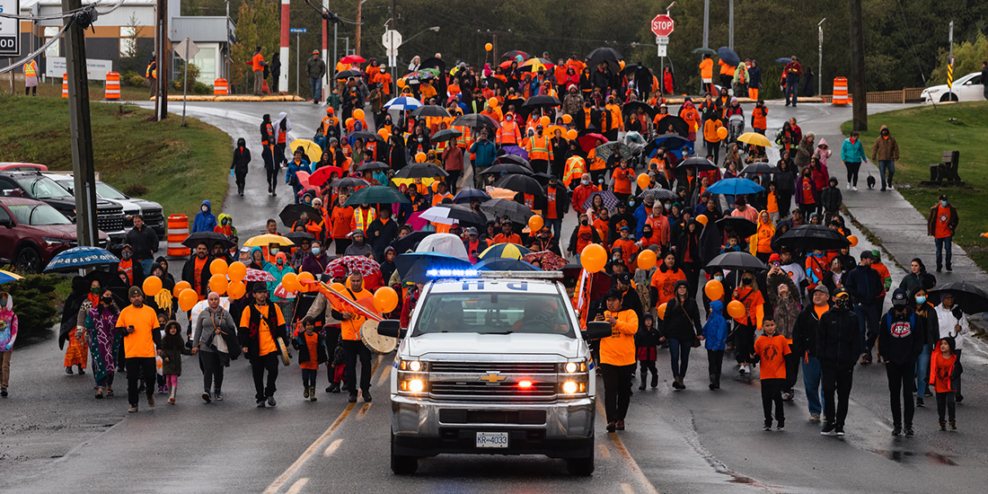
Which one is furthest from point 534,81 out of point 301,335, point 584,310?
point 301,335

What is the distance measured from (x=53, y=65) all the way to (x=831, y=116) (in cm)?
3709

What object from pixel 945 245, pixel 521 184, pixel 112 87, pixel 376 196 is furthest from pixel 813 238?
pixel 112 87

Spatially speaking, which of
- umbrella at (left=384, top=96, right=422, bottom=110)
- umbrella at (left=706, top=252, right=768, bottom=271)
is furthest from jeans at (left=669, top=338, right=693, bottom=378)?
umbrella at (left=384, top=96, right=422, bottom=110)

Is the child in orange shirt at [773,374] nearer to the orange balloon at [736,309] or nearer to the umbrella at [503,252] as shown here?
the orange balloon at [736,309]

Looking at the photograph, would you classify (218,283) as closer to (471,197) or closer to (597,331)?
(597,331)

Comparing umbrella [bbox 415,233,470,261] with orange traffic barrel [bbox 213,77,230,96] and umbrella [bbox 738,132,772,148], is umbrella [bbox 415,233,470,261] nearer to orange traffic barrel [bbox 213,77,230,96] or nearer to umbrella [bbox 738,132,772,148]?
umbrella [bbox 738,132,772,148]

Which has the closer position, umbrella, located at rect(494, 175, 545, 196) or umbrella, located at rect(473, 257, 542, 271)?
umbrella, located at rect(473, 257, 542, 271)

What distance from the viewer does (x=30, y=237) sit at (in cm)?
2627

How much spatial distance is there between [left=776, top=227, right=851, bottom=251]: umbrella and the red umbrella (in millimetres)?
11070

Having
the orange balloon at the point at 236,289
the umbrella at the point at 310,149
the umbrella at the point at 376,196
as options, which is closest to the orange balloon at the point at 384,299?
the orange balloon at the point at 236,289

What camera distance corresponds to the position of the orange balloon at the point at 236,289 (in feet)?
55.2

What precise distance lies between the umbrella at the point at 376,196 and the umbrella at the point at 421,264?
5.35 metres

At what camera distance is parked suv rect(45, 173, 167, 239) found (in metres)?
30.4

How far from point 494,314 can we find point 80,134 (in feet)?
42.3
